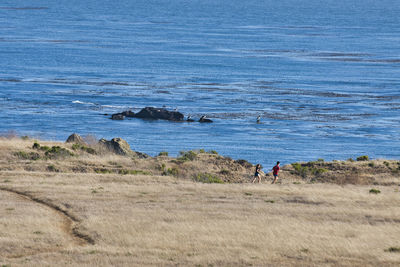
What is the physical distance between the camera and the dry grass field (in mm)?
27547

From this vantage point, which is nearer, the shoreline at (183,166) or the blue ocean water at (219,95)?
the shoreline at (183,166)

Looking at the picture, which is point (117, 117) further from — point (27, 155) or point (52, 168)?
point (52, 168)

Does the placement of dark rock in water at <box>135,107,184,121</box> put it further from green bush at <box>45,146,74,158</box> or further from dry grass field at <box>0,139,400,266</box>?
dry grass field at <box>0,139,400,266</box>

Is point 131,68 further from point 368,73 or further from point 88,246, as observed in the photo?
point 88,246

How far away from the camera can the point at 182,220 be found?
33062 mm

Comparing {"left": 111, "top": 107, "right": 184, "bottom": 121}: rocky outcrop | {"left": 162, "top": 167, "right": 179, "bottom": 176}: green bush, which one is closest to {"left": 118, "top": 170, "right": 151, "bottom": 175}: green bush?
{"left": 162, "top": 167, "right": 179, "bottom": 176}: green bush

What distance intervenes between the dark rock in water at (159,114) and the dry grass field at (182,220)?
43190 mm

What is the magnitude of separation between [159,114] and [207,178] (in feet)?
149

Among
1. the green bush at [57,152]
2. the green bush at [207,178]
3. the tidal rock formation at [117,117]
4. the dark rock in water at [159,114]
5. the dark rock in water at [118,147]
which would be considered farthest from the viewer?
the dark rock in water at [159,114]

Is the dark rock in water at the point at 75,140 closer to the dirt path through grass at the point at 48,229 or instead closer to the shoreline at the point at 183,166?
the shoreline at the point at 183,166

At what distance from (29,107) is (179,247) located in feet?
243

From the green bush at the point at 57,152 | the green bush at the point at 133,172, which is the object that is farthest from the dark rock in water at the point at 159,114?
the green bush at the point at 133,172

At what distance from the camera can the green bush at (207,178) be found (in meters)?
47.5

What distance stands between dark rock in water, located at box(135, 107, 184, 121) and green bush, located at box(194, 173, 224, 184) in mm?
42432
